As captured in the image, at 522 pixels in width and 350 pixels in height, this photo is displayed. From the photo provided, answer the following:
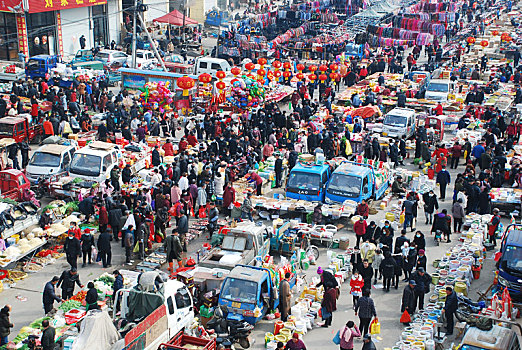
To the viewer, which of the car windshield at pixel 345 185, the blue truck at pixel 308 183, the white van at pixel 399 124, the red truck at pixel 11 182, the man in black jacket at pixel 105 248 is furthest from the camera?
the white van at pixel 399 124

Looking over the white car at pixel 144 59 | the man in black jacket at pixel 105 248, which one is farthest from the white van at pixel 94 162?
the white car at pixel 144 59

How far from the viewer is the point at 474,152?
98.8ft

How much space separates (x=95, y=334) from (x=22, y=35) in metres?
35.9

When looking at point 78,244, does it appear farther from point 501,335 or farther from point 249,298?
point 501,335

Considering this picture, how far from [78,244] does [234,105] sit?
16918 millimetres

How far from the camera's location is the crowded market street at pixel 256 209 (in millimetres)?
17625

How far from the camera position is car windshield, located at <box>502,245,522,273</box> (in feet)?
63.0

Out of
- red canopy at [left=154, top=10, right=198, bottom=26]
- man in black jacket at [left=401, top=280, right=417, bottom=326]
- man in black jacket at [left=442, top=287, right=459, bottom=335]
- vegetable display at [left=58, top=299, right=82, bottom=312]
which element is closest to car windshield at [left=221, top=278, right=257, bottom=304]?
vegetable display at [left=58, top=299, right=82, bottom=312]

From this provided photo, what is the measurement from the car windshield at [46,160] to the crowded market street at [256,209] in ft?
0.19

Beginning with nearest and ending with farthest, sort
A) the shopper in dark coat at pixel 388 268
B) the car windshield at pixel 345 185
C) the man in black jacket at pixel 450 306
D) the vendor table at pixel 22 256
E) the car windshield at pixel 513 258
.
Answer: the man in black jacket at pixel 450 306 → the car windshield at pixel 513 258 → the shopper in dark coat at pixel 388 268 → the vendor table at pixel 22 256 → the car windshield at pixel 345 185

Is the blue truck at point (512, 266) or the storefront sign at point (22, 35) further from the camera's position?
the storefront sign at point (22, 35)

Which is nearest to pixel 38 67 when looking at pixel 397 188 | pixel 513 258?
pixel 397 188

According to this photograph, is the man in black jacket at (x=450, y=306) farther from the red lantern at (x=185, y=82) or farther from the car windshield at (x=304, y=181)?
the red lantern at (x=185, y=82)

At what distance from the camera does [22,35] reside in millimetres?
47000
